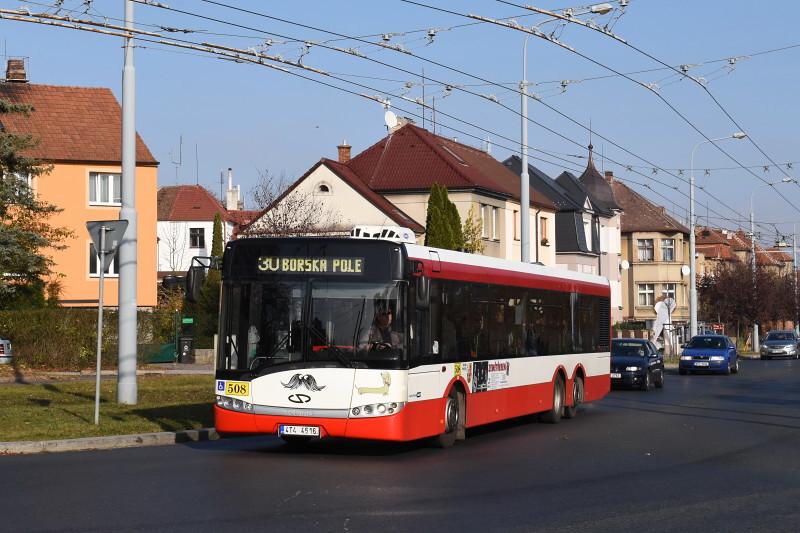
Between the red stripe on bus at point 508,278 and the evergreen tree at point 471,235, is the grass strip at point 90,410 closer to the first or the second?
the red stripe on bus at point 508,278

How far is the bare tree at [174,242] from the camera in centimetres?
8950

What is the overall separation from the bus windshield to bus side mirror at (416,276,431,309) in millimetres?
422

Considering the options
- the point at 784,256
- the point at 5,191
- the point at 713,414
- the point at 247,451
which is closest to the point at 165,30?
the point at 247,451

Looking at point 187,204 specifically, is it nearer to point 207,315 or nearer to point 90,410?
point 207,315

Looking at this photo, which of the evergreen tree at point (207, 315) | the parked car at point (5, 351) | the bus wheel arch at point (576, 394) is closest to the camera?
the bus wheel arch at point (576, 394)

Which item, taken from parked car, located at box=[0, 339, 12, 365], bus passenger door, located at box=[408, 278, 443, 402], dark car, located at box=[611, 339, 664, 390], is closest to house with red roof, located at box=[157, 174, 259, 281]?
parked car, located at box=[0, 339, 12, 365]

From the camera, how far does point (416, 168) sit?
199ft

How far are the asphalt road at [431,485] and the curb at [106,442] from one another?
1.60 ft

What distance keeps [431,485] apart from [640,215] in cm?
8471

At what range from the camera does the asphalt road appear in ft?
34.9

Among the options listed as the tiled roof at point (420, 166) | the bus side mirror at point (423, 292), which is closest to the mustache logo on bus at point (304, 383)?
the bus side mirror at point (423, 292)

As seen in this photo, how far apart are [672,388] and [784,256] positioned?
150 m

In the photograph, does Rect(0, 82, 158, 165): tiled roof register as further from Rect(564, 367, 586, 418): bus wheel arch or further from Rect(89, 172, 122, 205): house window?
Rect(564, 367, 586, 418): bus wheel arch

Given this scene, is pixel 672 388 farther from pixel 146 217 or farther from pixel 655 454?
pixel 146 217
